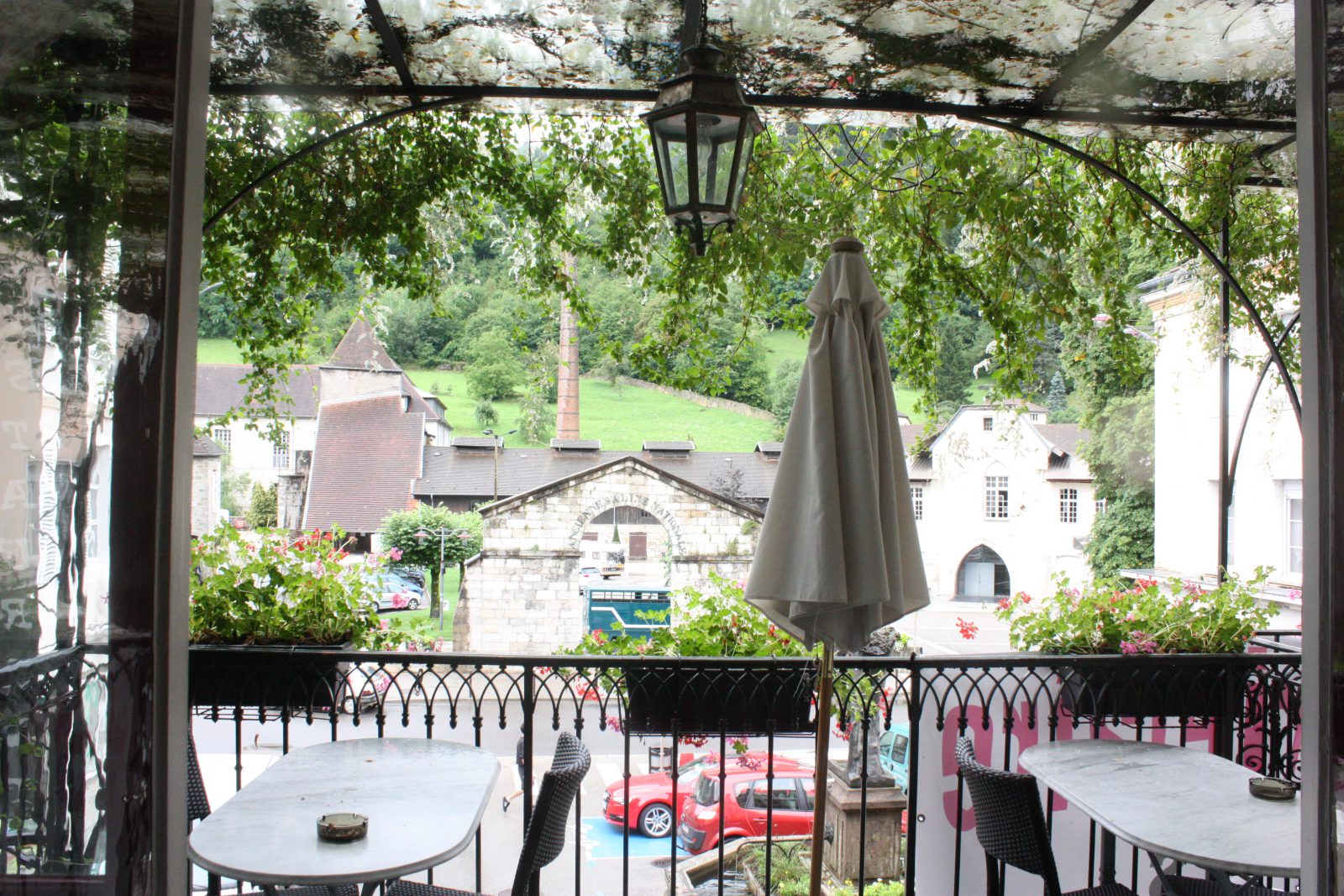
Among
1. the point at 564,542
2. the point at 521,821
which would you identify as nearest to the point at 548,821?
the point at 521,821

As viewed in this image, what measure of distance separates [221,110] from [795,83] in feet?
6.40

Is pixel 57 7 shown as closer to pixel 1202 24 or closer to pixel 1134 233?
pixel 1202 24

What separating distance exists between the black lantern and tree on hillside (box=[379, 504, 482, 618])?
83.4ft

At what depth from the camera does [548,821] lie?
1847 millimetres

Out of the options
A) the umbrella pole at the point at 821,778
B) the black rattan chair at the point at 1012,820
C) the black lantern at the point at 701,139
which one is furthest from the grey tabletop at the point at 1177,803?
the black lantern at the point at 701,139

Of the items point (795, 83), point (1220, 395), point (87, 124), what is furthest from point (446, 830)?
point (1220, 395)

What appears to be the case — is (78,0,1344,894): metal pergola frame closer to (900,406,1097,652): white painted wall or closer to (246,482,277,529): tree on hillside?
(900,406,1097,652): white painted wall

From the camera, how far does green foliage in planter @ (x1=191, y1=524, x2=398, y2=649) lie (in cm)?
262

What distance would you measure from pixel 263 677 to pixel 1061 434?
90.8ft

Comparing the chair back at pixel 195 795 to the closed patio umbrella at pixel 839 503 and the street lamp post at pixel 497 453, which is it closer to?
the closed patio umbrella at pixel 839 503

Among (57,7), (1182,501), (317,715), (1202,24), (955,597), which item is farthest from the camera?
(955,597)

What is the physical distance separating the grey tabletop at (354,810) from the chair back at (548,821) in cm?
13

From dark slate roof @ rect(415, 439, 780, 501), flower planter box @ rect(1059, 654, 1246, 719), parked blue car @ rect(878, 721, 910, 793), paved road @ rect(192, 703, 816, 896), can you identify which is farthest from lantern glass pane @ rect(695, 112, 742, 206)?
dark slate roof @ rect(415, 439, 780, 501)

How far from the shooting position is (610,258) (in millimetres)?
3916
